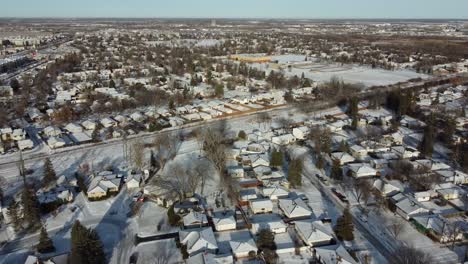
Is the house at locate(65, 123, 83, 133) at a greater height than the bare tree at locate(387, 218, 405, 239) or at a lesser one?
greater

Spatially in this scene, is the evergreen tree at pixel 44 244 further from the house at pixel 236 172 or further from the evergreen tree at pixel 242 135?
the evergreen tree at pixel 242 135

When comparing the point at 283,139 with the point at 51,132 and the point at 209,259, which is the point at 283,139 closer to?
the point at 209,259

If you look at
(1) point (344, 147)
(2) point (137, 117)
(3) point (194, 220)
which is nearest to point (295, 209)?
(3) point (194, 220)

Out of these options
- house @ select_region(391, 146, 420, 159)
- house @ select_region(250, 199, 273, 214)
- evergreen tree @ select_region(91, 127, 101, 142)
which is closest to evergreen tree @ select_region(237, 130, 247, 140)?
house @ select_region(250, 199, 273, 214)

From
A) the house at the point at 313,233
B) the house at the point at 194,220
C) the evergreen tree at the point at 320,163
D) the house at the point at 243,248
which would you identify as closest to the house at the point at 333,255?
the house at the point at 313,233

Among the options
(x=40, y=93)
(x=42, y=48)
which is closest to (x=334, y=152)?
(x=40, y=93)

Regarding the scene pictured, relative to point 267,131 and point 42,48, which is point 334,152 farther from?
point 42,48

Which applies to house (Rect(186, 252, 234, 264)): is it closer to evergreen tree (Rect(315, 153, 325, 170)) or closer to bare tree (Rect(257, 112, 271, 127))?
evergreen tree (Rect(315, 153, 325, 170))
